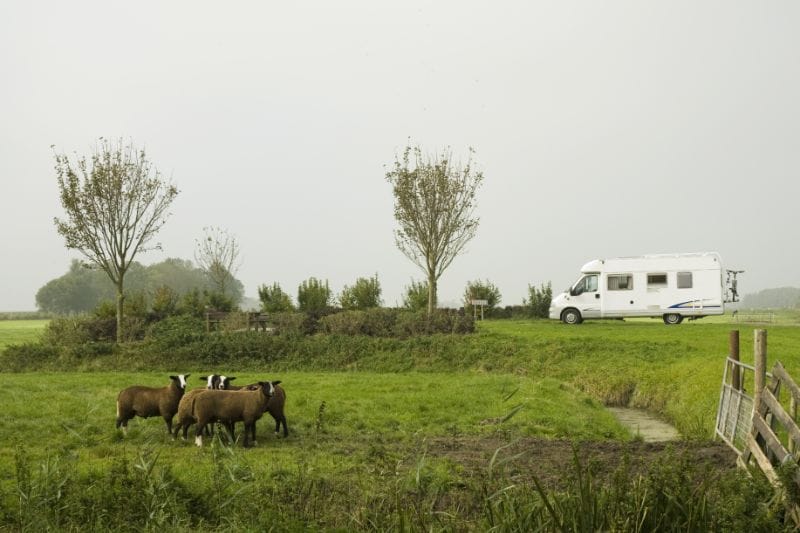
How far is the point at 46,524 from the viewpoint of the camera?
717 centimetres

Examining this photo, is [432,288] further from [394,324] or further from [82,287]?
[82,287]

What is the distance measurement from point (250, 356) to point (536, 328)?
12988 mm

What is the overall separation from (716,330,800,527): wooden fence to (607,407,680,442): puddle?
6.62 feet

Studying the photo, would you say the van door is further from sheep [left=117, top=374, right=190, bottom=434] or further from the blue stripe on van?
sheep [left=117, top=374, right=190, bottom=434]

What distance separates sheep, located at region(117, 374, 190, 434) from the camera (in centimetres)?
1388

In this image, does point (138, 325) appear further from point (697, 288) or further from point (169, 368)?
point (697, 288)

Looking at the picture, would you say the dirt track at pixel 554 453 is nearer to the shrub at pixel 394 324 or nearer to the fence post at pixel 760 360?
the fence post at pixel 760 360

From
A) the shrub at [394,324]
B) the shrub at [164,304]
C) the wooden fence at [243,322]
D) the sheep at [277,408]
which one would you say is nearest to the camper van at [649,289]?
the shrub at [394,324]

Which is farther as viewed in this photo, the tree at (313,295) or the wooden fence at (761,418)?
the tree at (313,295)

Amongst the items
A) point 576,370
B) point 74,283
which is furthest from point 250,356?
point 74,283

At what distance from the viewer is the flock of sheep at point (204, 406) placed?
1268 centimetres

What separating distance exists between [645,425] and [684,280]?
19347mm

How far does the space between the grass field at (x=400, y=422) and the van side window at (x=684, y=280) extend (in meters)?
2.79

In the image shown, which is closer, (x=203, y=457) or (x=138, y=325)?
(x=203, y=457)
